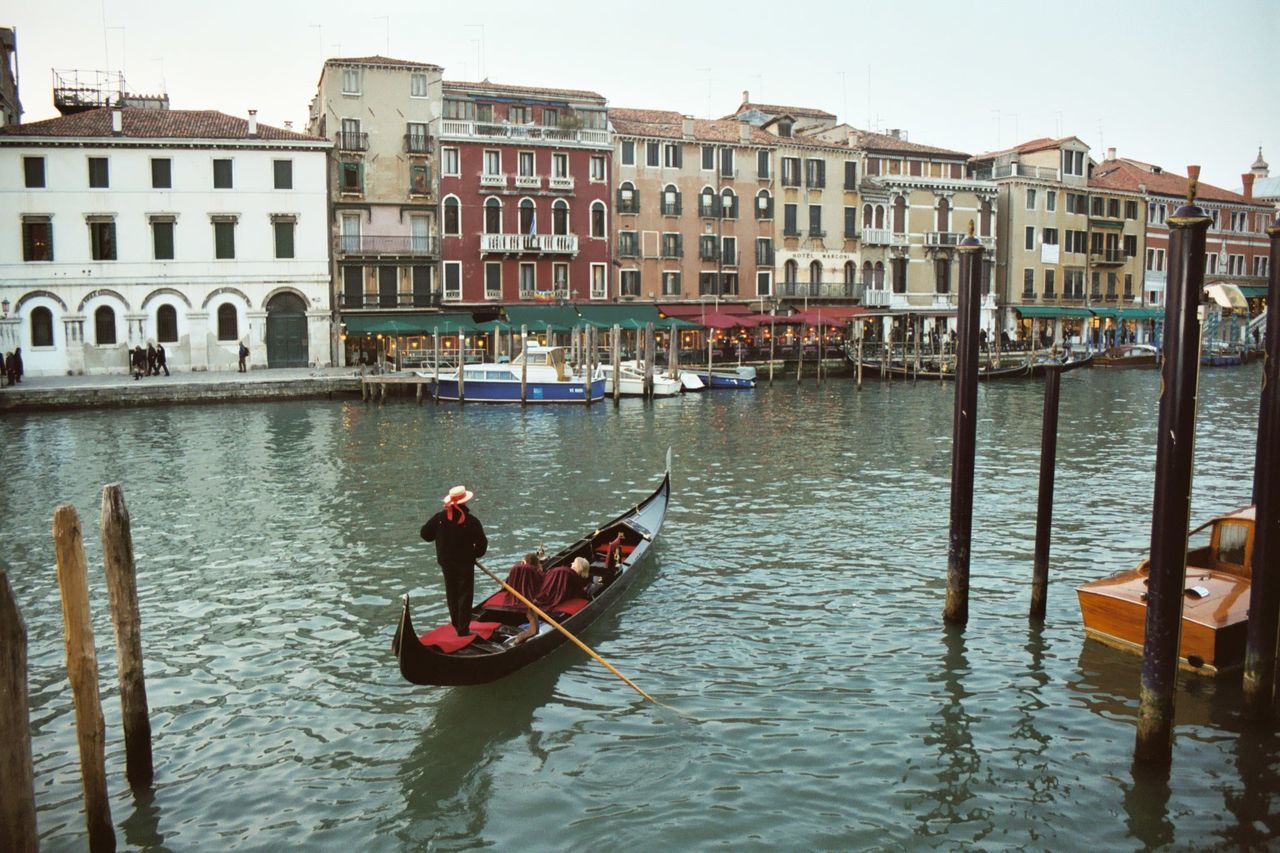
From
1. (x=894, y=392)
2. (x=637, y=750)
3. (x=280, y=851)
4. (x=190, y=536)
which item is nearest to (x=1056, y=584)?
(x=637, y=750)

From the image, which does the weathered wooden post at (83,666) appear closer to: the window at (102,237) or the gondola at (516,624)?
the gondola at (516,624)

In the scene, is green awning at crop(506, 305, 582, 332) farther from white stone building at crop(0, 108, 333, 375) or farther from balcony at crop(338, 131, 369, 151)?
balcony at crop(338, 131, 369, 151)

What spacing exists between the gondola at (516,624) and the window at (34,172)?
3022 centimetres

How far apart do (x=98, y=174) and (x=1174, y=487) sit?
36720mm

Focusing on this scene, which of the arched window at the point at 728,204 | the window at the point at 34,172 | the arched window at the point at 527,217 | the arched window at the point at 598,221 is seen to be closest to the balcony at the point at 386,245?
the arched window at the point at 527,217

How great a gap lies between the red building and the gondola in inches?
1149

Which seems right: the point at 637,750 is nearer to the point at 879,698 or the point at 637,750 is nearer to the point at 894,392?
the point at 879,698

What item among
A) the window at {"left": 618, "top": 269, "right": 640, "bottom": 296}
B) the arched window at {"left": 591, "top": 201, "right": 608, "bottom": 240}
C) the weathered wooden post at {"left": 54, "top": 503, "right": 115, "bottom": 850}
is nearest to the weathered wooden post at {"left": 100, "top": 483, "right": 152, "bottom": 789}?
the weathered wooden post at {"left": 54, "top": 503, "right": 115, "bottom": 850}

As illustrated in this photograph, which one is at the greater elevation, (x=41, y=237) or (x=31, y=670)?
(x=41, y=237)

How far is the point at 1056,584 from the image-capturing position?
38.2ft

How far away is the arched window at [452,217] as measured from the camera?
40375mm

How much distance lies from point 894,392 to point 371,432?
19.1 metres

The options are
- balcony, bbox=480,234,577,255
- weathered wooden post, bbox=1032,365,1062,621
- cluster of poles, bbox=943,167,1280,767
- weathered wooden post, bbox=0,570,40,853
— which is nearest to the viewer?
weathered wooden post, bbox=0,570,40,853

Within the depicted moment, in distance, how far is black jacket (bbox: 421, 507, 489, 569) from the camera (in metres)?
8.48
